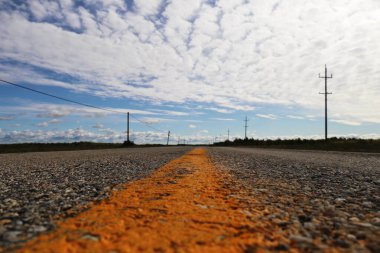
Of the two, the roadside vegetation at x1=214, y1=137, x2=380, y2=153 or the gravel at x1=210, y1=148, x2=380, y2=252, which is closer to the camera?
the gravel at x1=210, y1=148, x2=380, y2=252

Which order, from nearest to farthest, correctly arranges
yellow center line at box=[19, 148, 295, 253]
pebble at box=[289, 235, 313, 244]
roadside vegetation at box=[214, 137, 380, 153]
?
yellow center line at box=[19, 148, 295, 253], pebble at box=[289, 235, 313, 244], roadside vegetation at box=[214, 137, 380, 153]

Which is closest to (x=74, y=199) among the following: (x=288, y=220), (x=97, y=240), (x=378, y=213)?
(x=97, y=240)

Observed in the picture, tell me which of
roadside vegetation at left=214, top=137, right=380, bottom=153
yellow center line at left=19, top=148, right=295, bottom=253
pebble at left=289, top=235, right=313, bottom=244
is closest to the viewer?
yellow center line at left=19, top=148, right=295, bottom=253

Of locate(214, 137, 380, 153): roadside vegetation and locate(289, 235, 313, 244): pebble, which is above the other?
locate(214, 137, 380, 153): roadside vegetation

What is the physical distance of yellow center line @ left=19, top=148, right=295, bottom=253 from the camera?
1.79 meters

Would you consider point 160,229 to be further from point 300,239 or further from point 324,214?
point 324,214

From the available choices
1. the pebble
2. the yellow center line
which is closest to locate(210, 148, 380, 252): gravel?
the pebble

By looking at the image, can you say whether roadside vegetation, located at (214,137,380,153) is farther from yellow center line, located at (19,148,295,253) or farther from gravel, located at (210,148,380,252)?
yellow center line, located at (19,148,295,253)

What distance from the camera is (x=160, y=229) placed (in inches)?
83.3

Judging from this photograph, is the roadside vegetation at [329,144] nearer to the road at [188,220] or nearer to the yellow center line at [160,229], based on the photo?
the road at [188,220]

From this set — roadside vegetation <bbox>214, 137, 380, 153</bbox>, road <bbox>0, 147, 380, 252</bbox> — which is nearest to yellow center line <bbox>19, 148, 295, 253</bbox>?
road <bbox>0, 147, 380, 252</bbox>

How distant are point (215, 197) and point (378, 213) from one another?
5.67 ft

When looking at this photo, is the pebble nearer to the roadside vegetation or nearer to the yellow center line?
the yellow center line

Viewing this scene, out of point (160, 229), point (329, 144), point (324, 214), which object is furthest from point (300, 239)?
point (329, 144)
